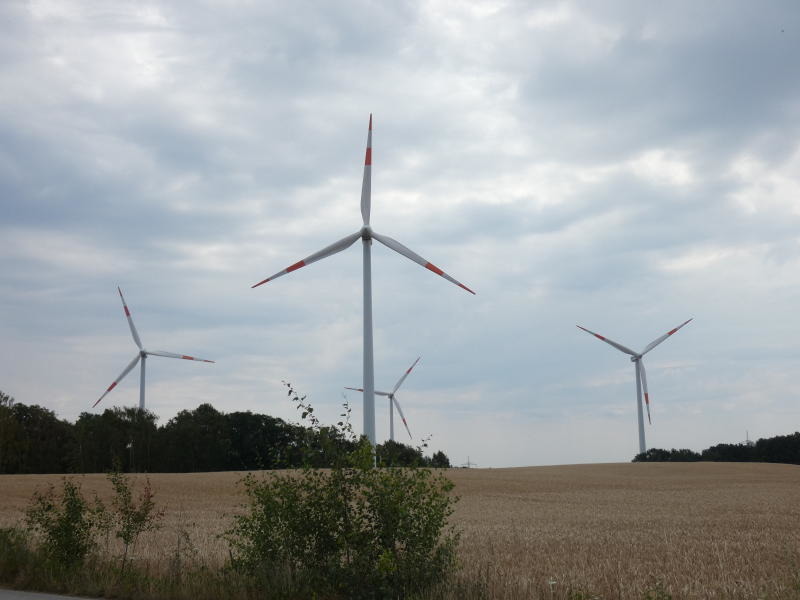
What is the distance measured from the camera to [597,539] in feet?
81.8

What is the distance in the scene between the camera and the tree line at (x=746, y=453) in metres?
131

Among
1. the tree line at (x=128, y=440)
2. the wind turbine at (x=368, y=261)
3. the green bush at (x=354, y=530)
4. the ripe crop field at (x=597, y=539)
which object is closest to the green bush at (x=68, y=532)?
the ripe crop field at (x=597, y=539)

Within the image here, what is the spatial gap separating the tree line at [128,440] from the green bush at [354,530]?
99.7 m

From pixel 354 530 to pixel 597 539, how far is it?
13428 mm

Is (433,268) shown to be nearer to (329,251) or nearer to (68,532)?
(329,251)

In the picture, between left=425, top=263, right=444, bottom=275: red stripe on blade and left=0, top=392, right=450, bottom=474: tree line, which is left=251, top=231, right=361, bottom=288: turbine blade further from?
left=0, top=392, right=450, bottom=474: tree line

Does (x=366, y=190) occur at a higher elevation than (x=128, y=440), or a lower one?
higher

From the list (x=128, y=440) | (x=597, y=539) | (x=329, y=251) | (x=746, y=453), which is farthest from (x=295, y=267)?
(x=746, y=453)

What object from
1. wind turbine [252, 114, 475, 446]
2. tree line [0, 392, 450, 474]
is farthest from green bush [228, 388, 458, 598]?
tree line [0, 392, 450, 474]

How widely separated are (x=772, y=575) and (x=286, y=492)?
33.0ft

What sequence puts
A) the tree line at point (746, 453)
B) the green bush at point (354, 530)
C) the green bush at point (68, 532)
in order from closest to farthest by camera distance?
the green bush at point (354, 530) < the green bush at point (68, 532) < the tree line at point (746, 453)

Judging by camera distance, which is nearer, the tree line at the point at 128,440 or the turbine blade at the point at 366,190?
the turbine blade at the point at 366,190

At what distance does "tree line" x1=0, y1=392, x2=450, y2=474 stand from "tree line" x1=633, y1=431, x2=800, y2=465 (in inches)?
2510

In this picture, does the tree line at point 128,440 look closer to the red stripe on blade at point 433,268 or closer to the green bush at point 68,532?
the red stripe on blade at point 433,268
